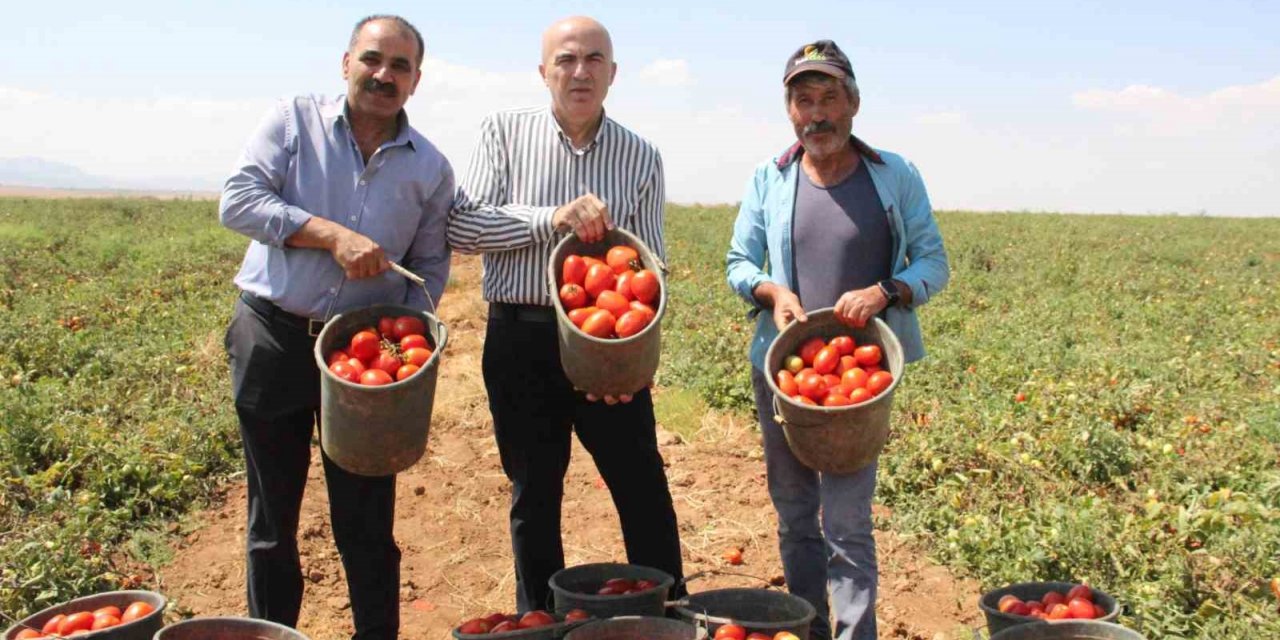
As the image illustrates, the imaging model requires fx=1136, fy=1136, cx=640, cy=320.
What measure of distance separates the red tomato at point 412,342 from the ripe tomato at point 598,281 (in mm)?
489

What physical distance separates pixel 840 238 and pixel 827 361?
41 cm

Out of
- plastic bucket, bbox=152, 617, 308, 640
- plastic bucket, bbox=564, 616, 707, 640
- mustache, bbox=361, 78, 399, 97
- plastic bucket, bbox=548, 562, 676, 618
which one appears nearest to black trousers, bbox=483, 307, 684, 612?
plastic bucket, bbox=548, 562, 676, 618

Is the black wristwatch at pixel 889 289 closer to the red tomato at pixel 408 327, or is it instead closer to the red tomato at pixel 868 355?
the red tomato at pixel 868 355

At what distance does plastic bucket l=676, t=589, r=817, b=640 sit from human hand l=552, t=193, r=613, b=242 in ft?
3.69

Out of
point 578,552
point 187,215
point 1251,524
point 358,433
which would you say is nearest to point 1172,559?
point 1251,524

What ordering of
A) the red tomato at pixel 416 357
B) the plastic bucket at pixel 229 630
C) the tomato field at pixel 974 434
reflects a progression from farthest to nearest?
the tomato field at pixel 974 434
the red tomato at pixel 416 357
the plastic bucket at pixel 229 630

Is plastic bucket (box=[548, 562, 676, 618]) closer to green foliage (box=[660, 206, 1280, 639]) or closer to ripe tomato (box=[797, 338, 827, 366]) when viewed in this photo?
ripe tomato (box=[797, 338, 827, 366])

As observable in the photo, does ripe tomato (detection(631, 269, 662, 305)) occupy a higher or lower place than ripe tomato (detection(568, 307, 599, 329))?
higher

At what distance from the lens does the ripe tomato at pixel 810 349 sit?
339cm

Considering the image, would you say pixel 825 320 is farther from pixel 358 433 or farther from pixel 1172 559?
pixel 1172 559

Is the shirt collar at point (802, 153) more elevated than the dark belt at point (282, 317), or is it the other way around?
the shirt collar at point (802, 153)

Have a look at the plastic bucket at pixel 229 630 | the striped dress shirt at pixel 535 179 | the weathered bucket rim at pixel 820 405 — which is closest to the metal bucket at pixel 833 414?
the weathered bucket rim at pixel 820 405

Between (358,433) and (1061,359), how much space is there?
6.28 meters

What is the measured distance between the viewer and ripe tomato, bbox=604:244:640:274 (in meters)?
3.34
